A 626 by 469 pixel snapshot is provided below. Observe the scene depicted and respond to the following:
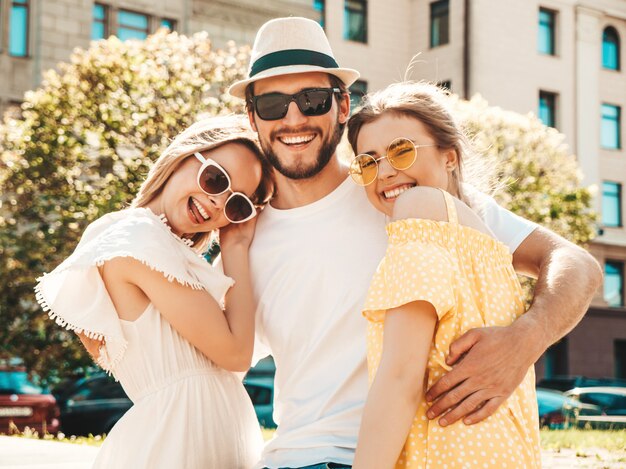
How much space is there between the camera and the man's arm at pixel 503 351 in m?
2.32

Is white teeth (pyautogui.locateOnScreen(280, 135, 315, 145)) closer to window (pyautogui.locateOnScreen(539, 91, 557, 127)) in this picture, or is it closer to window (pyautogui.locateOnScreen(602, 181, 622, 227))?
window (pyautogui.locateOnScreen(539, 91, 557, 127))

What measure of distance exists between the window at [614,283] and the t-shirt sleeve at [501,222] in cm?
3363

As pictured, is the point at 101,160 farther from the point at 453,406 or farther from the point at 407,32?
the point at 407,32

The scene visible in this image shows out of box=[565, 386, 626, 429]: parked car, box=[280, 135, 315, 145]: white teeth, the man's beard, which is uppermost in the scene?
box=[280, 135, 315, 145]: white teeth

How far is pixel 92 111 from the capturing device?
54.1 feet

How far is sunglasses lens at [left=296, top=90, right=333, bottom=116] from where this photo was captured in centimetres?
362

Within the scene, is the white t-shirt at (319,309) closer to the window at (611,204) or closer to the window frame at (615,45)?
the window at (611,204)

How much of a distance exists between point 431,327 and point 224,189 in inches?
57.9

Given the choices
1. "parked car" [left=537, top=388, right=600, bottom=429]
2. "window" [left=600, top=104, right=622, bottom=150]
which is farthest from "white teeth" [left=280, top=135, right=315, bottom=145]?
"window" [left=600, top=104, right=622, bottom=150]

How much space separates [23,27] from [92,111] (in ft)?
29.3

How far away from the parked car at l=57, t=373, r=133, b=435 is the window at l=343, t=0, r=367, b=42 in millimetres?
21303

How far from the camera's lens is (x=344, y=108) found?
3.81 metres

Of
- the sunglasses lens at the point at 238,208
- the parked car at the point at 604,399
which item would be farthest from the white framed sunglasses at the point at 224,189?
the parked car at the point at 604,399

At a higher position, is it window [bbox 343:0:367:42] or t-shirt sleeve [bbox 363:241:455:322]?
window [bbox 343:0:367:42]
